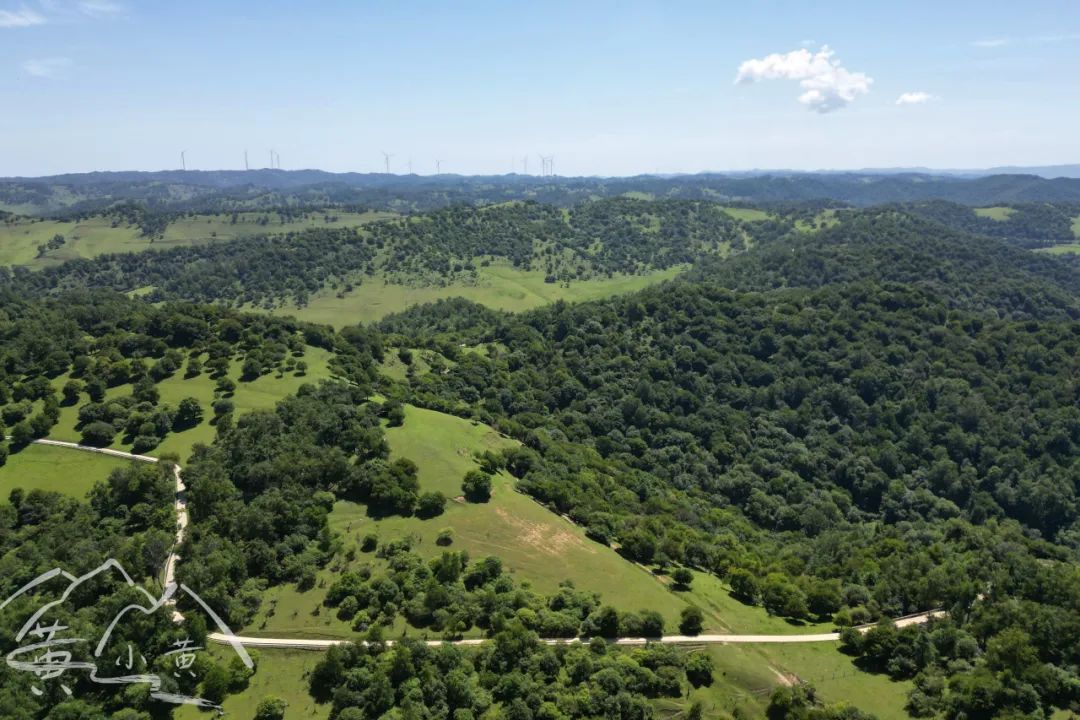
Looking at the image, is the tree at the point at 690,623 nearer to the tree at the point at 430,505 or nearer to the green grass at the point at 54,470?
the tree at the point at 430,505

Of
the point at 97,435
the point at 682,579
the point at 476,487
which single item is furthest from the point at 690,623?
the point at 97,435

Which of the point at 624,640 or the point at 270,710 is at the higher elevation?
the point at 270,710

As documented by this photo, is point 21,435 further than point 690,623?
Yes

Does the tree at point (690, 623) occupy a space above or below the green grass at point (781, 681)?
above

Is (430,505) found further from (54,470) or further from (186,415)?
(54,470)

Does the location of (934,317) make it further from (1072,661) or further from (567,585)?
(567,585)

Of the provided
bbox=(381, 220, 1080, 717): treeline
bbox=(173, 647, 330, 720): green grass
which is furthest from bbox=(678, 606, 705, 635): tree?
bbox=(173, 647, 330, 720): green grass

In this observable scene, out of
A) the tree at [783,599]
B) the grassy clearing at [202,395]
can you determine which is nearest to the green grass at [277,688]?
the grassy clearing at [202,395]
